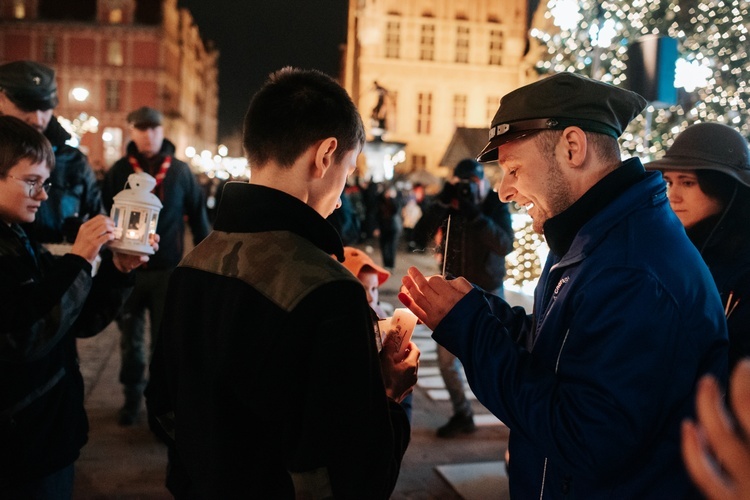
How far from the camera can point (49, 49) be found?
2170 inches

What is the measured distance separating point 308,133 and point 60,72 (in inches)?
2476

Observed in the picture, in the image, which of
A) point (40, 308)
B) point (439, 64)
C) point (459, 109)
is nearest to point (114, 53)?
point (439, 64)

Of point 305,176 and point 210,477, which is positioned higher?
point 305,176

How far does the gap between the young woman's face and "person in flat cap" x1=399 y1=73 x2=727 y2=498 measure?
953 millimetres

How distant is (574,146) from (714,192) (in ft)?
3.80

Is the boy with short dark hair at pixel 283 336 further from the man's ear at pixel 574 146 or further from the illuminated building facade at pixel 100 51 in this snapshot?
the illuminated building facade at pixel 100 51

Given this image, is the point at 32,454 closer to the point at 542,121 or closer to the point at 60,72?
the point at 542,121

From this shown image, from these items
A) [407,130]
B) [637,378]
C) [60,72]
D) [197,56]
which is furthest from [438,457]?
[197,56]

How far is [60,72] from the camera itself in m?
56.0

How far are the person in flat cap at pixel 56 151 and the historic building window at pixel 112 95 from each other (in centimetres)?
5811

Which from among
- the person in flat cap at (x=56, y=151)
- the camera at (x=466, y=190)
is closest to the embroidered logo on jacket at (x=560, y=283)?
the person in flat cap at (x=56, y=151)

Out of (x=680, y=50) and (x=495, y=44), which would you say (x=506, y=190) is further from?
(x=495, y=44)

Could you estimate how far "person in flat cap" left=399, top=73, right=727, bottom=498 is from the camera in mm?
1581

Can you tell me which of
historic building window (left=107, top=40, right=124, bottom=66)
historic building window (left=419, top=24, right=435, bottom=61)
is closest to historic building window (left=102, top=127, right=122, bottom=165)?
historic building window (left=107, top=40, right=124, bottom=66)
